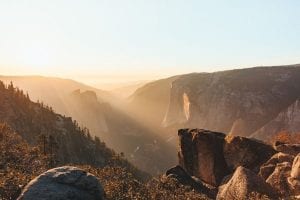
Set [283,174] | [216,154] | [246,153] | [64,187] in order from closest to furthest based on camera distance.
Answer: [64,187], [283,174], [246,153], [216,154]

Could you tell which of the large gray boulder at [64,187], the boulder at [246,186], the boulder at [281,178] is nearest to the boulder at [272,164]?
the boulder at [281,178]

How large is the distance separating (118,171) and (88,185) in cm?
2636

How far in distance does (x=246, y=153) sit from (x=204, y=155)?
27.3 ft

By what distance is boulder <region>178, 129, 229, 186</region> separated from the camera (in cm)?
7338

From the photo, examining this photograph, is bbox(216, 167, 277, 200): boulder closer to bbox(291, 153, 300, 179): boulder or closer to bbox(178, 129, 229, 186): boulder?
bbox(291, 153, 300, 179): boulder

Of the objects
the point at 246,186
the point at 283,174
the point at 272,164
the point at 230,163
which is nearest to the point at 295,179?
the point at 283,174

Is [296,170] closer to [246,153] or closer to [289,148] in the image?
[289,148]

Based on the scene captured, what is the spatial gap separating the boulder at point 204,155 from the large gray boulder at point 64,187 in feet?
154

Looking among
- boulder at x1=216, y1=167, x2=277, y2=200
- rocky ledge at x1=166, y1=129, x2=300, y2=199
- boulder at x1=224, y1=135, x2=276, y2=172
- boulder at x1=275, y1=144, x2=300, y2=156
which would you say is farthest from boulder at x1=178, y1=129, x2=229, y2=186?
boulder at x1=216, y1=167, x2=277, y2=200

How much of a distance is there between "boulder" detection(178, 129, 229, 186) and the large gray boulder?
1853 inches

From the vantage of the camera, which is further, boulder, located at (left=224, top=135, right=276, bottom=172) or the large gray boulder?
boulder, located at (left=224, top=135, right=276, bottom=172)

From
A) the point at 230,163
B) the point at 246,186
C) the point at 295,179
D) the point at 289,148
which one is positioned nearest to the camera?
the point at 246,186

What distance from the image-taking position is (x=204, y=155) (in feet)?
249

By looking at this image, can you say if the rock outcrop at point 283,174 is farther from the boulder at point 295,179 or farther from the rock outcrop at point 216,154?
the rock outcrop at point 216,154
